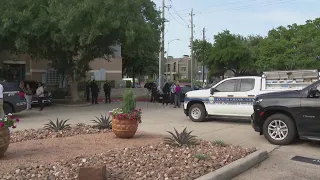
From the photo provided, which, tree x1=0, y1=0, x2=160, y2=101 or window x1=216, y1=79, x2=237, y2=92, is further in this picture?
tree x1=0, y1=0, x2=160, y2=101

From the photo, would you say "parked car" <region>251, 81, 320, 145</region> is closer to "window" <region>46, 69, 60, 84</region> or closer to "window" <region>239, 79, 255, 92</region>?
"window" <region>239, 79, 255, 92</region>

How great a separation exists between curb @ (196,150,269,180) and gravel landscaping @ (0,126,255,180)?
158 millimetres

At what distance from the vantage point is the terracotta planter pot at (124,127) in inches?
318

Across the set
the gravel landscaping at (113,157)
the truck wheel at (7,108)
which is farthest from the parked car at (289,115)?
the truck wheel at (7,108)

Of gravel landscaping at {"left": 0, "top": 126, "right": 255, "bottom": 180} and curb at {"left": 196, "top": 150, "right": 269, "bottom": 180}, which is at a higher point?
gravel landscaping at {"left": 0, "top": 126, "right": 255, "bottom": 180}

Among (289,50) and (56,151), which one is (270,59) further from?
(56,151)

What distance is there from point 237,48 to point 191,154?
134ft

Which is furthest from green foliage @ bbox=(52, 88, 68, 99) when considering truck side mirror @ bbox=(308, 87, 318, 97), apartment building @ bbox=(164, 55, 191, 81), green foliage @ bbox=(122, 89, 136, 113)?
apartment building @ bbox=(164, 55, 191, 81)

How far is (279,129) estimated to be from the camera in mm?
8672

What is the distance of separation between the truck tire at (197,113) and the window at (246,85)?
1.75 meters

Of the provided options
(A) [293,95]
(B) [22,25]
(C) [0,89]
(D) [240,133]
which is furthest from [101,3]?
(A) [293,95]

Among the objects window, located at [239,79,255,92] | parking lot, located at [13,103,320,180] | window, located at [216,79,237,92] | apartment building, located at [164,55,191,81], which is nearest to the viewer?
parking lot, located at [13,103,320,180]

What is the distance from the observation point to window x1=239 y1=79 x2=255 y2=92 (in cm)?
1246

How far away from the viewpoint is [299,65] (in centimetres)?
3978
